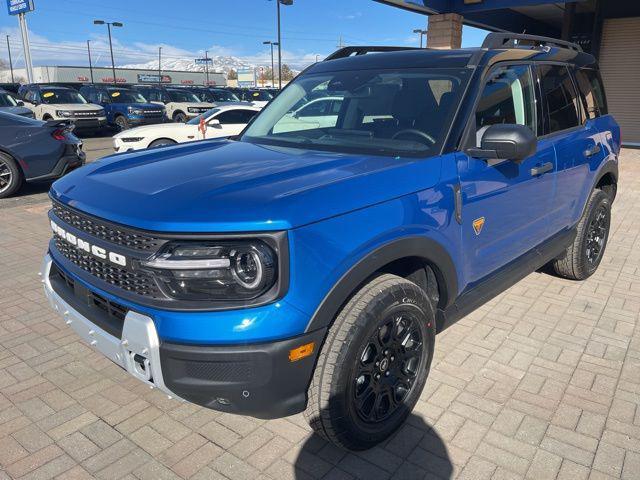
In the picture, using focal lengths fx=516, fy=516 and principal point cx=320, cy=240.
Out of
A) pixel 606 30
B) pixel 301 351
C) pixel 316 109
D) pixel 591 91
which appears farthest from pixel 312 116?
pixel 606 30

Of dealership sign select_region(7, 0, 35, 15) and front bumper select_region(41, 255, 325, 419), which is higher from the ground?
dealership sign select_region(7, 0, 35, 15)

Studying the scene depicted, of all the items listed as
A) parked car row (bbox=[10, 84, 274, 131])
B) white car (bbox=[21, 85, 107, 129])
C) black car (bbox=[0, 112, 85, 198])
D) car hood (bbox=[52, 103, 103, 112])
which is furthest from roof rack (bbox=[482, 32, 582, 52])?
car hood (bbox=[52, 103, 103, 112])

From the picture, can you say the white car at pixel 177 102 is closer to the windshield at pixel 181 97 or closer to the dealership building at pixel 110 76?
the windshield at pixel 181 97

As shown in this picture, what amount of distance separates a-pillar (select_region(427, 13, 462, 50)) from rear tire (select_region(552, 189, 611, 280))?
7.45 meters

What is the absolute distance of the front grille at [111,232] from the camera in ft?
6.81

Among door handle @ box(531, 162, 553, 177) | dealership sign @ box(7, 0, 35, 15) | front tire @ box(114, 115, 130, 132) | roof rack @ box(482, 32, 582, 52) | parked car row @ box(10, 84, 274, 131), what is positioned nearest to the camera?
roof rack @ box(482, 32, 582, 52)

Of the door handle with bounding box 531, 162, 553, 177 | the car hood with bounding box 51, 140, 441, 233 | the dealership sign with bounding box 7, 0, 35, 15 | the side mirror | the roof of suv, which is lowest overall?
the door handle with bounding box 531, 162, 553, 177

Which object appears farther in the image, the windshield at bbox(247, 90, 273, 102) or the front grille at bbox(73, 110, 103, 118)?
the windshield at bbox(247, 90, 273, 102)

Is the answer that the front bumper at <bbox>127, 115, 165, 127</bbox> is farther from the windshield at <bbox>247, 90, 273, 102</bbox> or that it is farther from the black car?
the black car

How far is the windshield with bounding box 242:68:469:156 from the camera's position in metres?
2.93

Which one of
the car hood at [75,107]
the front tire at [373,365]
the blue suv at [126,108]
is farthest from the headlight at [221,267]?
the blue suv at [126,108]

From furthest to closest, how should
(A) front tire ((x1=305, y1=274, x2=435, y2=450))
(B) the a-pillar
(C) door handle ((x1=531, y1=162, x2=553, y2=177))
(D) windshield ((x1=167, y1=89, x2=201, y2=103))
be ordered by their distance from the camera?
(D) windshield ((x1=167, y1=89, x2=201, y2=103)) < (B) the a-pillar < (C) door handle ((x1=531, y1=162, x2=553, y2=177)) < (A) front tire ((x1=305, y1=274, x2=435, y2=450))

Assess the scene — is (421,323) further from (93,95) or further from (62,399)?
(93,95)

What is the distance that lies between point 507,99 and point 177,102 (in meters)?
20.7
